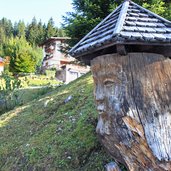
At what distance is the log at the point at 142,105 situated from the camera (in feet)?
11.9

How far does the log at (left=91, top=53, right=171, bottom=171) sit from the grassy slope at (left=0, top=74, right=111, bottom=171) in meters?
1.29

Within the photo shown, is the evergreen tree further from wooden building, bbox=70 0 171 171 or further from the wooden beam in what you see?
the wooden beam

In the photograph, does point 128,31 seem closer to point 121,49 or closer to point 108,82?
point 121,49

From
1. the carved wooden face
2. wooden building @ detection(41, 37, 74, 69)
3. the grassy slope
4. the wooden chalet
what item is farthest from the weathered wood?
wooden building @ detection(41, 37, 74, 69)

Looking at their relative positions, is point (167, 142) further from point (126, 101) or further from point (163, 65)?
point (163, 65)

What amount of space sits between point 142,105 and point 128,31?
925 millimetres

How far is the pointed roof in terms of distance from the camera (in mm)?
3436

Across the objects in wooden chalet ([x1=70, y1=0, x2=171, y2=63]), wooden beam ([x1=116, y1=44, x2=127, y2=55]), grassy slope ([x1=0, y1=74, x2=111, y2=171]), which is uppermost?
wooden chalet ([x1=70, y1=0, x2=171, y2=63])

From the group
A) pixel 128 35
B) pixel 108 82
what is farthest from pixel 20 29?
pixel 128 35

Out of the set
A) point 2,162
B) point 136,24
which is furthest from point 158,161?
point 2,162

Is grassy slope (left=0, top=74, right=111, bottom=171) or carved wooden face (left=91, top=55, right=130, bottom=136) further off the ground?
carved wooden face (left=91, top=55, right=130, bottom=136)

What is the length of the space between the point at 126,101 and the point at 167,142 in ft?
2.29

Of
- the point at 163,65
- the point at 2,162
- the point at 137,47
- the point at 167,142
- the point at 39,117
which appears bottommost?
the point at 2,162

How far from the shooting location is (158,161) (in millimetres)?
3566
